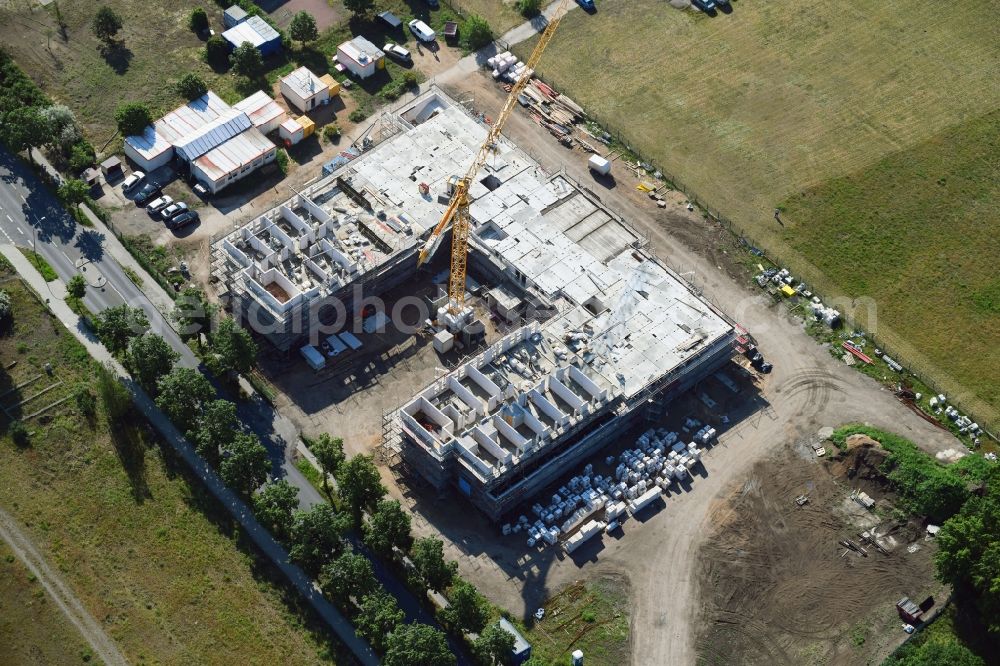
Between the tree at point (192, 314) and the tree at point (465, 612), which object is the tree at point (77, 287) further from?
the tree at point (465, 612)

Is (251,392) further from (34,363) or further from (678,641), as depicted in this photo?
(678,641)

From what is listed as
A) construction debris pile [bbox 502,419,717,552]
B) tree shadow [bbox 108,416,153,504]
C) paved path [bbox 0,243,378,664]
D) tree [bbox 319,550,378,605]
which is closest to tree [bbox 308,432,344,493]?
paved path [bbox 0,243,378,664]

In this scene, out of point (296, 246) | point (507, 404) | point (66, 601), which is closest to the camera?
point (66, 601)

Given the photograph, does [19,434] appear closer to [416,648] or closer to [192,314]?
[192,314]

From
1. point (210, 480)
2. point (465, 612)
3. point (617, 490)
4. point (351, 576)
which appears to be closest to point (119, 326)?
point (210, 480)

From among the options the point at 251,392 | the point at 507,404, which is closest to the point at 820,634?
the point at 507,404
